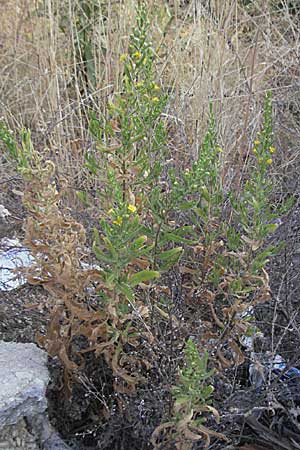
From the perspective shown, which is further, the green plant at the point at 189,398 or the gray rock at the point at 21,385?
the gray rock at the point at 21,385

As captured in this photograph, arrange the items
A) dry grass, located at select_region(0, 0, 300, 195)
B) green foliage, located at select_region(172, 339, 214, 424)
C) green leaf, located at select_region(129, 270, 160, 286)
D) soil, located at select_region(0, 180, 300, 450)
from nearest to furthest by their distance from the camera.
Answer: green foliage, located at select_region(172, 339, 214, 424), green leaf, located at select_region(129, 270, 160, 286), soil, located at select_region(0, 180, 300, 450), dry grass, located at select_region(0, 0, 300, 195)

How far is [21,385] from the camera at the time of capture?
5.49 feet

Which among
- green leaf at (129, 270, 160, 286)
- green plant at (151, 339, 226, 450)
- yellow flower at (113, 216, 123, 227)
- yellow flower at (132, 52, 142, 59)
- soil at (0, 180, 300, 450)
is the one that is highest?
yellow flower at (132, 52, 142, 59)

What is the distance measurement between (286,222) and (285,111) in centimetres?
129

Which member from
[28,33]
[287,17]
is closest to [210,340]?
[287,17]

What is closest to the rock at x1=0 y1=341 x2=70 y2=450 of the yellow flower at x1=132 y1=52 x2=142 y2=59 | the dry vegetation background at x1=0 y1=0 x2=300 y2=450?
the dry vegetation background at x1=0 y1=0 x2=300 y2=450

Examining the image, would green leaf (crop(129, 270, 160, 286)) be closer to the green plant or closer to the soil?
the green plant

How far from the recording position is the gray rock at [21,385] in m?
1.63

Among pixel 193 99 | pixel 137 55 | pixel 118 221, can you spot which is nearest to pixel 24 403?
pixel 118 221

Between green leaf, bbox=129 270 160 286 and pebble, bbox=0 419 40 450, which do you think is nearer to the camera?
green leaf, bbox=129 270 160 286

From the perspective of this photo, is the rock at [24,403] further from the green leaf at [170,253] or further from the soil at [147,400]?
the green leaf at [170,253]

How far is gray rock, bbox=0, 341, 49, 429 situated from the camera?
1632 mm

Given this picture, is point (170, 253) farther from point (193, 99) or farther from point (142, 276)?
point (193, 99)

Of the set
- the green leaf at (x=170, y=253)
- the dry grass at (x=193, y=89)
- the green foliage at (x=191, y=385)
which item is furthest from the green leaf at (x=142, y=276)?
the dry grass at (x=193, y=89)
